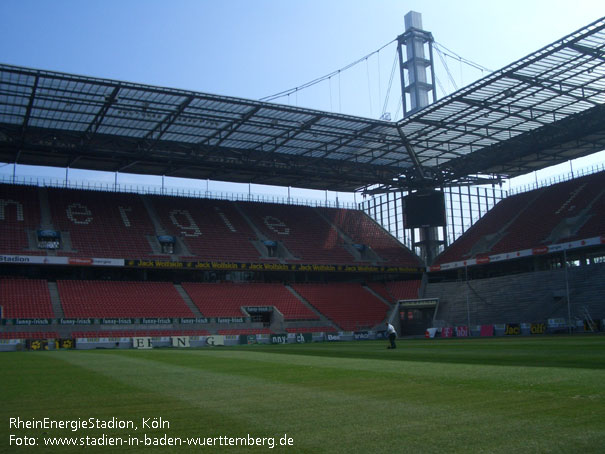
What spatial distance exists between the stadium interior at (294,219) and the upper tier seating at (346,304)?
0.22 m

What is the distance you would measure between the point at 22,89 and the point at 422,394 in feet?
124

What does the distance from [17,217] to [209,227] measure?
18157 mm

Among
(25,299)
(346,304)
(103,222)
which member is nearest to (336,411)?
(25,299)

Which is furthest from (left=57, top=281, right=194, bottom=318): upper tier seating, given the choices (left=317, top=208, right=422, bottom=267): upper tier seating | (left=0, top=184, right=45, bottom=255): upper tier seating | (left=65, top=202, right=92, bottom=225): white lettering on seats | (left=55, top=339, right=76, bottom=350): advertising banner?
(left=317, top=208, right=422, bottom=267): upper tier seating

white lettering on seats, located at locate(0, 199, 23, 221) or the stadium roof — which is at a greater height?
the stadium roof

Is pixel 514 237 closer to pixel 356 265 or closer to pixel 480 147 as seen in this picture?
pixel 480 147

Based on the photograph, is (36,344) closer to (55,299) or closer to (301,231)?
(55,299)

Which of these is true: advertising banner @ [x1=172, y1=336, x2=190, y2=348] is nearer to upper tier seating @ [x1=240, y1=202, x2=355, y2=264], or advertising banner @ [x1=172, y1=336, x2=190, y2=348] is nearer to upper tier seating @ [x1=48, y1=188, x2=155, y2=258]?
upper tier seating @ [x1=48, y1=188, x2=155, y2=258]

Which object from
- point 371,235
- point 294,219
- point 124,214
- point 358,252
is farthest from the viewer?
point 371,235

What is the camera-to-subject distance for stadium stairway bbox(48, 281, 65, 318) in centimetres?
4389

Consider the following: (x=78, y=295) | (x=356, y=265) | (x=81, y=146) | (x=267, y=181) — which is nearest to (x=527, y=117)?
(x=356, y=265)

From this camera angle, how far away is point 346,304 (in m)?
57.4

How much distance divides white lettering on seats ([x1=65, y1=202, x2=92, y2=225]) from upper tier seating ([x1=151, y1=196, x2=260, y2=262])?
23.4 feet

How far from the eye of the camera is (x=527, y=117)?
4647 centimetres
